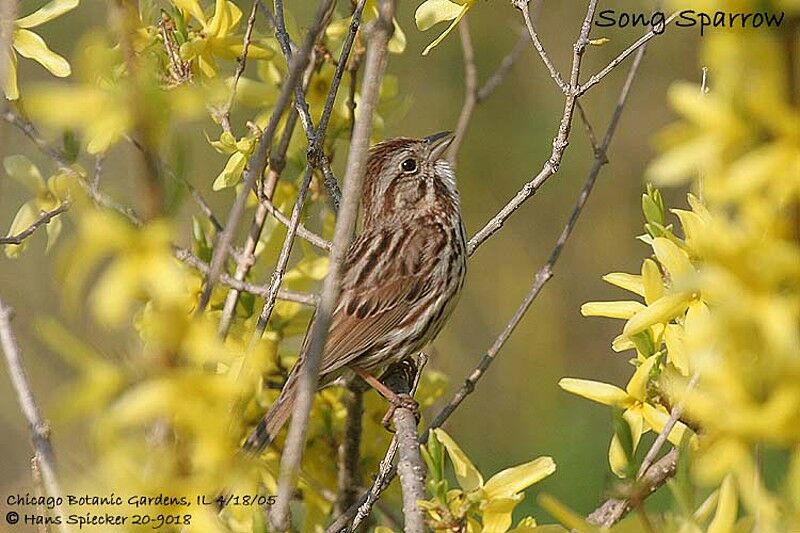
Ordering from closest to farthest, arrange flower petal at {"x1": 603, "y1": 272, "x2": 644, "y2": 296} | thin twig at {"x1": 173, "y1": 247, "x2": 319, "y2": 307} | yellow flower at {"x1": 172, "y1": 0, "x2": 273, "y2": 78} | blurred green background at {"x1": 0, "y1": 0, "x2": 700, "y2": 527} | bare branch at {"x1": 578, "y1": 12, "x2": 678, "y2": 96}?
1. flower petal at {"x1": 603, "y1": 272, "x2": 644, "y2": 296}
2. thin twig at {"x1": 173, "y1": 247, "x2": 319, "y2": 307}
3. bare branch at {"x1": 578, "y1": 12, "x2": 678, "y2": 96}
4. yellow flower at {"x1": 172, "y1": 0, "x2": 273, "y2": 78}
5. blurred green background at {"x1": 0, "y1": 0, "x2": 700, "y2": 527}

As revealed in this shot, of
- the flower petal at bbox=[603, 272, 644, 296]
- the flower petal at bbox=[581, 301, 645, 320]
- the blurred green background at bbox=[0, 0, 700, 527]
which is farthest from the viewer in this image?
the blurred green background at bbox=[0, 0, 700, 527]

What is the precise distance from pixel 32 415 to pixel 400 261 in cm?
212

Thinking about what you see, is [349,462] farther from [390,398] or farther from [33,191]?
[33,191]

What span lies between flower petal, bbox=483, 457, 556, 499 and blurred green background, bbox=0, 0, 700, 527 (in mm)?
3972

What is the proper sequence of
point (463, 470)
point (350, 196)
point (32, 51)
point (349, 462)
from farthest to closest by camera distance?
point (349, 462) → point (32, 51) → point (463, 470) → point (350, 196)

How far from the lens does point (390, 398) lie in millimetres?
3502

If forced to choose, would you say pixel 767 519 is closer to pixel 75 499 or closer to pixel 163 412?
pixel 163 412

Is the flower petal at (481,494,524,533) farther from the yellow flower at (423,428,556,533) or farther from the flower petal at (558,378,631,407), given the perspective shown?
the flower petal at (558,378,631,407)

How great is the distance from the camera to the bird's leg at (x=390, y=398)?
3.27 meters

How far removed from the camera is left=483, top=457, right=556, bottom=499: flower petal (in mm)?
2166

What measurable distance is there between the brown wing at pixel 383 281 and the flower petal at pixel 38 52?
1.65 metres

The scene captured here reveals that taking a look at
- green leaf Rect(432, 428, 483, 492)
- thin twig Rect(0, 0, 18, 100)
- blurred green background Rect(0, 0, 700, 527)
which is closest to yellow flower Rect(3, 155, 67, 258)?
thin twig Rect(0, 0, 18, 100)

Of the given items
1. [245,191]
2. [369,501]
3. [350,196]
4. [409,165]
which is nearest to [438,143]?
[409,165]

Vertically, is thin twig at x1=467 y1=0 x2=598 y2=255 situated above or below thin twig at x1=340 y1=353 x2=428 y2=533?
above
